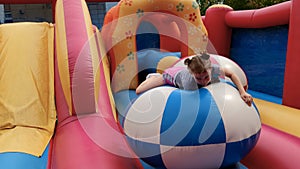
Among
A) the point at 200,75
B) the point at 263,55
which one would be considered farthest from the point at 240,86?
the point at 263,55

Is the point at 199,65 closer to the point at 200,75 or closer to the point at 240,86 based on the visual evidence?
the point at 200,75

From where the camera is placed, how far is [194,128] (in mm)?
1115

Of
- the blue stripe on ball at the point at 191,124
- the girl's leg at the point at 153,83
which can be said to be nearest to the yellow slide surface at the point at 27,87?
the girl's leg at the point at 153,83

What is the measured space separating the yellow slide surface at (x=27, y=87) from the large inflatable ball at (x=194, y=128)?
0.61m

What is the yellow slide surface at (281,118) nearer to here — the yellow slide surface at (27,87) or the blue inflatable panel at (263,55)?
the blue inflatable panel at (263,55)

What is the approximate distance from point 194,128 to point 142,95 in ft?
0.95

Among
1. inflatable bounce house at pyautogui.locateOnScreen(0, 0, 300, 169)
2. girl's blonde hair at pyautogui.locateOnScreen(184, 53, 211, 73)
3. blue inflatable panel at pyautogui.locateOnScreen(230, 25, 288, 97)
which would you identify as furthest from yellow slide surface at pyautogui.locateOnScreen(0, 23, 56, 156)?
blue inflatable panel at pyautogui.locateOnScreen(230, 25, 288, 97)

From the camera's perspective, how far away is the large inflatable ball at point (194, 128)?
1.12m

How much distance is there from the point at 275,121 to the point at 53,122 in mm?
1196

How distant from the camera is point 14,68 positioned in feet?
6.47

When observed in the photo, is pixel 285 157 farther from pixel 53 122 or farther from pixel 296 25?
pixel 53 122

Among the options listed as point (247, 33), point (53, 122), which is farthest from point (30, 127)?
point (247, 33)

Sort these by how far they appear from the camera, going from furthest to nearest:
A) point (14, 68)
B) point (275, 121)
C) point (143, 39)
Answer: point (143, 39) < point (14, 68) < point (275, 121)

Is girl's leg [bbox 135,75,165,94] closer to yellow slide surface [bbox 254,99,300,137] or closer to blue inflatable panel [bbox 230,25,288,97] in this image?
yellow slide surface [bbox 254,99,300,137]
